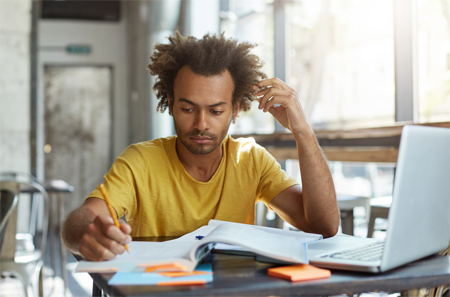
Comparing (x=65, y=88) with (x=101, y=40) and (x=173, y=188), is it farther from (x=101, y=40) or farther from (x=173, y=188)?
(x=173, y=188)

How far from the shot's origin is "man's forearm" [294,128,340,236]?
1.43m

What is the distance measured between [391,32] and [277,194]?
70.5 inches

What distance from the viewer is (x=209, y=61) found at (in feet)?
5.32

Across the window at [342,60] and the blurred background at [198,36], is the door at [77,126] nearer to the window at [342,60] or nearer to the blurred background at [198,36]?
the blurred background at [198,36]

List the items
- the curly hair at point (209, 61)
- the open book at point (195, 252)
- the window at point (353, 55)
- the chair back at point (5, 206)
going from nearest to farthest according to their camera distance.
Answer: the open book at point (195, 252)
the curly hair at point (209, 61)
the chair back at point (5, 206)
the window at point (353, 55)

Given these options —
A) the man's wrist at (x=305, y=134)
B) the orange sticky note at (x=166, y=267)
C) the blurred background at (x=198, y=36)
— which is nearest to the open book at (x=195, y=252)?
the orange sticky note at (x=166, y=267)

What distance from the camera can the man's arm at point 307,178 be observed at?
1440 mm

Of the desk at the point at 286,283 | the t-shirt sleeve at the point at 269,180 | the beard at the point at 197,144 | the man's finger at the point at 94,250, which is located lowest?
the desk at the point at 286,283

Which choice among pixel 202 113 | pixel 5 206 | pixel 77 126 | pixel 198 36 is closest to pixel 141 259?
pixel 202 113

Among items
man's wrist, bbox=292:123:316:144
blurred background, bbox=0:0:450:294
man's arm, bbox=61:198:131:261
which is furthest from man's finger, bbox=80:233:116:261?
blurred background, bbox=0:0:450:294

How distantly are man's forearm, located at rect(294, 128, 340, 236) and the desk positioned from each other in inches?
19.4

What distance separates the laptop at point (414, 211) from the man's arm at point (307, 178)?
404mm

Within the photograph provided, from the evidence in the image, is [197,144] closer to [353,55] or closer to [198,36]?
[353,55]

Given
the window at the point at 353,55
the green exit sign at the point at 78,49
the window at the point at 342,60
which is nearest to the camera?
the window at the point at 353,55
